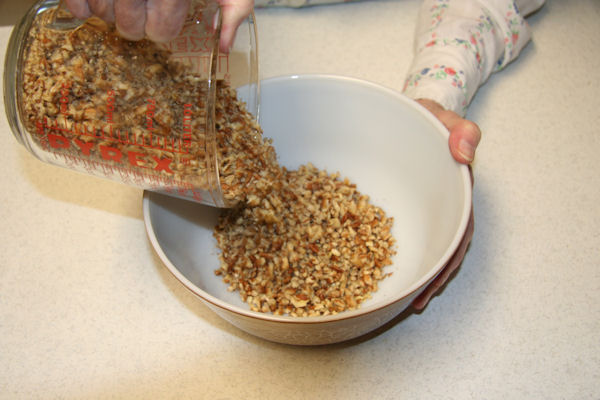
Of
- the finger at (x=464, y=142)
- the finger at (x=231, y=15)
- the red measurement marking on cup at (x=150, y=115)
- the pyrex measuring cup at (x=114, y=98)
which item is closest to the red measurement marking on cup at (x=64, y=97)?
the pyrex measuring cup at (x=114, y=98)

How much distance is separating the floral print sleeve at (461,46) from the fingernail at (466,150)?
0.88 ft

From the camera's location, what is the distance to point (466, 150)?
0.79 m

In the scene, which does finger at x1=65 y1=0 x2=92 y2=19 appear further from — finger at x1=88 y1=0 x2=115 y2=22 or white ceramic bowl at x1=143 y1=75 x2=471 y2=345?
white ceramic bowl at x1=143 y1=75 x2=471 y2=345

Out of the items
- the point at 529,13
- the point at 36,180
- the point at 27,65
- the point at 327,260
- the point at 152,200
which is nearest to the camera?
the point at 27,65

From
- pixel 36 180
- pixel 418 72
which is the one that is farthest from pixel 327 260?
pixel 36 180

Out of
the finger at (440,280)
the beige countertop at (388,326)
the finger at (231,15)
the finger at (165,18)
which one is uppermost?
the finger at (165,18)

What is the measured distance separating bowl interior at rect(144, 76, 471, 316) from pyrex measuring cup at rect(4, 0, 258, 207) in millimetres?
136

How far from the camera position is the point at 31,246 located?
0.98m

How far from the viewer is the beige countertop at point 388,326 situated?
2.60ft

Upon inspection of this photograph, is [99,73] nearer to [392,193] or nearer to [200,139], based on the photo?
[200,139]

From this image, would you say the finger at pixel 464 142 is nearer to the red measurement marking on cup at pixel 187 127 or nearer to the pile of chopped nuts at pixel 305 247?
the pile of chopped nuts at pixel 305 247

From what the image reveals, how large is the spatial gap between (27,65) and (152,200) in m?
0.26

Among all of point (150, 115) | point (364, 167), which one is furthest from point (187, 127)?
point (364, 167)

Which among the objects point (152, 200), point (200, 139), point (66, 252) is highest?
point (200, 139)
